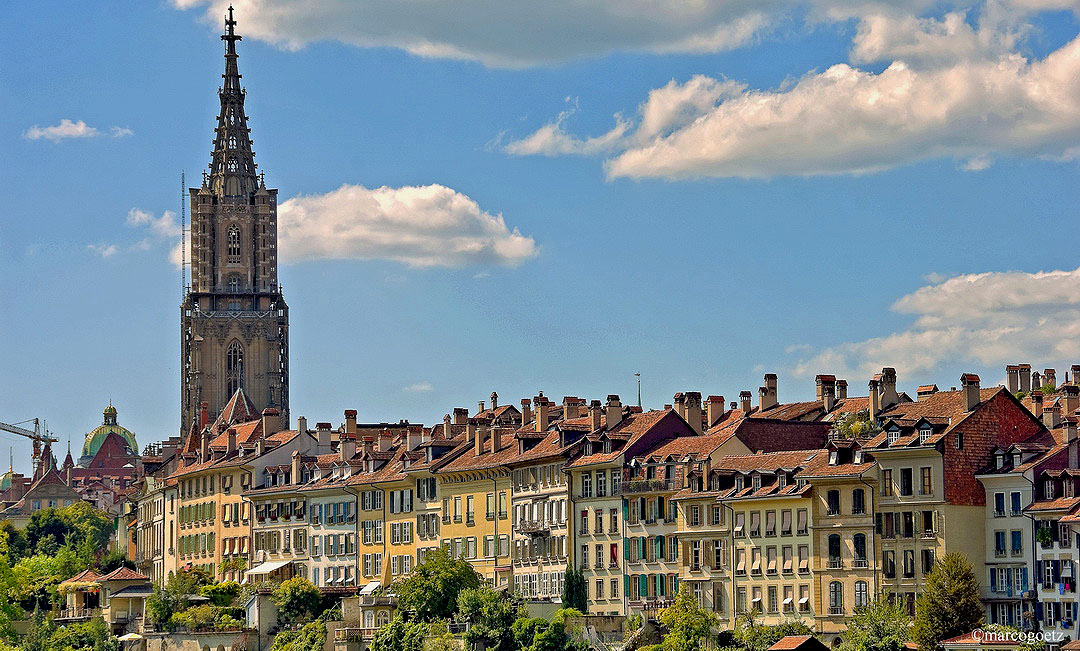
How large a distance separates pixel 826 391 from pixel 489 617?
27748 mm

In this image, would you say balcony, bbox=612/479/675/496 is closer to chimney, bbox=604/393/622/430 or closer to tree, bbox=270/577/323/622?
chimney, bbox=604/393/622/430

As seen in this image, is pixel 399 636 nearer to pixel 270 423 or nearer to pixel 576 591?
pixel 576 591

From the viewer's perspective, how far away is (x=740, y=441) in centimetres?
13038

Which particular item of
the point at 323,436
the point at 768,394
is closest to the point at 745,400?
the point at 768,394

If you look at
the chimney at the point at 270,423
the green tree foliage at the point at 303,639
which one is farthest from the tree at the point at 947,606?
the chimney at the point at 270,423

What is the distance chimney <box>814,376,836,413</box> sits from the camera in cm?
14212

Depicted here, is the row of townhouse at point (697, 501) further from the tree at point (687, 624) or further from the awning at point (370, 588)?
the tree at point (687, 624)

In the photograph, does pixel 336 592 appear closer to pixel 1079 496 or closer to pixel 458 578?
pixel 458 578

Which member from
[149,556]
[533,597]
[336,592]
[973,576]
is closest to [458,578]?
[533,597]

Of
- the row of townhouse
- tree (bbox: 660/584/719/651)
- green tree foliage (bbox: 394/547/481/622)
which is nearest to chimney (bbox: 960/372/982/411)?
the row of townhouse

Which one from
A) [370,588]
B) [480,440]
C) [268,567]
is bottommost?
[370,588]

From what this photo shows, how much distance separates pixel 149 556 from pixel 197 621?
43.2 meters

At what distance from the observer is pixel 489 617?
426 feet

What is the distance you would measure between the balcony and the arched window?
12821 millimetres
